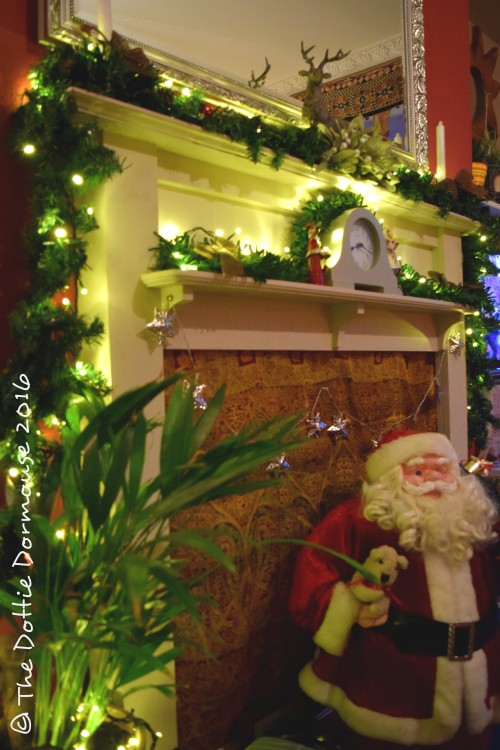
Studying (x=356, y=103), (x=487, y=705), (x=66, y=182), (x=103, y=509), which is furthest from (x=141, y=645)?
(x=356, y=103)

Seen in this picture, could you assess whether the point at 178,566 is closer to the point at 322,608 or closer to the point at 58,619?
the point at 58,619

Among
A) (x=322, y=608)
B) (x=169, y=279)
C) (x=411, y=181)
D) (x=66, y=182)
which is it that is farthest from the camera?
(x=411, y=181)

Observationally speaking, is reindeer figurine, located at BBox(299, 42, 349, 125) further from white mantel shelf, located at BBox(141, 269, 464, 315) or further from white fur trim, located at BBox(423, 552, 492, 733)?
white fur trim, located at BBox(423, 552, 492, 733)

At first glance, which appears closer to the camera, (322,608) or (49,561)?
(49,561)

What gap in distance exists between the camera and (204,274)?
167 cm

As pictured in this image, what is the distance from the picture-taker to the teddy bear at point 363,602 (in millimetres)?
1817

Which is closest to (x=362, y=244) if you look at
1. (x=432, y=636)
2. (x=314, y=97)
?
(x=314, y=97)

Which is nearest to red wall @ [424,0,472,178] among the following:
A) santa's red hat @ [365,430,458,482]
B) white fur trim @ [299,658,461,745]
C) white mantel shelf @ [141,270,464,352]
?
white mantel shelf @ [141,270,464,352]

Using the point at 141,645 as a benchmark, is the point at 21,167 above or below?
above

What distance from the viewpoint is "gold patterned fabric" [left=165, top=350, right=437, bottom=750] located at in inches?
73.7

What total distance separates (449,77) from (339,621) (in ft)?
8.26

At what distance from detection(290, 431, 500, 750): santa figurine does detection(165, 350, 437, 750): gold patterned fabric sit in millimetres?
158

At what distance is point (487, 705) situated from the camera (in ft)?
6.27

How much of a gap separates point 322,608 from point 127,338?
3.11 feet
